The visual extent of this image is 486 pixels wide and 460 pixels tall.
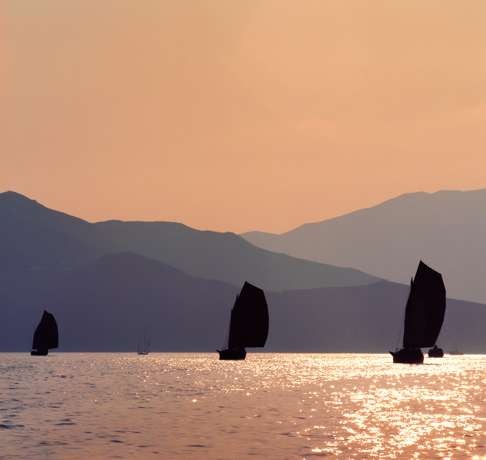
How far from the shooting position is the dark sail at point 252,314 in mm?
167750

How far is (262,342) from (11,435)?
11103 cm

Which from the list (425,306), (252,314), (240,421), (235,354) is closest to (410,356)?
(425,306)

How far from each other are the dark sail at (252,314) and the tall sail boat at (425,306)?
20.5 meters

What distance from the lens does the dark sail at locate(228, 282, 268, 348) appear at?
550ft

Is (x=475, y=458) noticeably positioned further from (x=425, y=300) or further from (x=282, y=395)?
(x=425, y=300)

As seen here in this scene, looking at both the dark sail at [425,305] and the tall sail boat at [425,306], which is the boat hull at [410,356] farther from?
the dark sail at [425,305]

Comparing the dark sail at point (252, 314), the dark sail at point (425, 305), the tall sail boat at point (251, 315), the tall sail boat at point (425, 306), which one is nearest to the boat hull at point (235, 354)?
the tall sail boat at point (251, 315)

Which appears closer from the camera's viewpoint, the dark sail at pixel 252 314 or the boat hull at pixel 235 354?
the dark sail at pixel 252 314

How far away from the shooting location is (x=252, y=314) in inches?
6639

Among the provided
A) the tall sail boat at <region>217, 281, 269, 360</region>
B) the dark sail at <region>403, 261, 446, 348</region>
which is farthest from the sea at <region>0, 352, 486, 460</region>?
the tall sail boat at <region>217, 281, 269, 360</region>

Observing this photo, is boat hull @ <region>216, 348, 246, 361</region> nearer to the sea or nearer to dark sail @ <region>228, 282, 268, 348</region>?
dark sail @ <region>228, 282, 268, 348</region>

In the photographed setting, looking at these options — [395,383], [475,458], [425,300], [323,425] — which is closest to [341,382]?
[395,383]

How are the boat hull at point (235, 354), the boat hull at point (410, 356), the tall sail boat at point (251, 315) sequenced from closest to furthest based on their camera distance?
the tall sail boat at point (251, 315) → the boat hull at point (410, 356) → the boat hull at point (235, 354)

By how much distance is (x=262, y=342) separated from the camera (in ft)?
558
